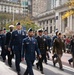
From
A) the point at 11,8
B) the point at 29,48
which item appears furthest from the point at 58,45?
the point at 11,8

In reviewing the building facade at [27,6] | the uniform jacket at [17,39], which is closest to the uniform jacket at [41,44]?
the uniform jacket at [17,39]

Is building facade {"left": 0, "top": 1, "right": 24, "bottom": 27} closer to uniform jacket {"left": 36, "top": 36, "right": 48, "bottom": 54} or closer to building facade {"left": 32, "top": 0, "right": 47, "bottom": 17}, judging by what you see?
building facade {"left": 32, "top": 0, "right": 47, "bottom": 17}

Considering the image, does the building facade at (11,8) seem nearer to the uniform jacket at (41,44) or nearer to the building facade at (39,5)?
the building facade at (39,5)

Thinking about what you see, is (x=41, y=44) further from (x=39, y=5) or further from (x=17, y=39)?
(x=39, y=5)

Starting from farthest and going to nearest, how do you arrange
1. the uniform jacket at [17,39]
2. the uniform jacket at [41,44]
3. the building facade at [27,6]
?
1. the building facade at [27,6]
2. the uniform jacket at [41,44]
3. the uniform jacket at [17,39]

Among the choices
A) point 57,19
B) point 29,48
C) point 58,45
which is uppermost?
point 57,19

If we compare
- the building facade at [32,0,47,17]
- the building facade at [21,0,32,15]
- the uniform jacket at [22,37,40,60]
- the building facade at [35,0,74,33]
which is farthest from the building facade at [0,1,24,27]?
the uniform jacket at [22,37,40,60]

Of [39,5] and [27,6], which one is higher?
[39,5]

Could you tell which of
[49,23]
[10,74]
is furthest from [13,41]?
[49,23]

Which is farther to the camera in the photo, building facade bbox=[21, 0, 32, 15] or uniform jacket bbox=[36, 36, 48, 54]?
building facade bbox=[21, 0, 32, 15]

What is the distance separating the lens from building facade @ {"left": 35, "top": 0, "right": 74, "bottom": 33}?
58375 millimetres

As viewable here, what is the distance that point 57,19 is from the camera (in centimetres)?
6631

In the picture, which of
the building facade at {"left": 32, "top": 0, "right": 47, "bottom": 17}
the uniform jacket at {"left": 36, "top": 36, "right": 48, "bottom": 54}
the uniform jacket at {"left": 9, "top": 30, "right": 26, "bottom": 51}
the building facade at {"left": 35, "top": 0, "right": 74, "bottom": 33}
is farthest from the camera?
the building facade at {"left": 32, "top": 0, "right": 47, "bottom": 17}

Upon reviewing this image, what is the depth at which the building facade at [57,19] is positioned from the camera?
192 ft
